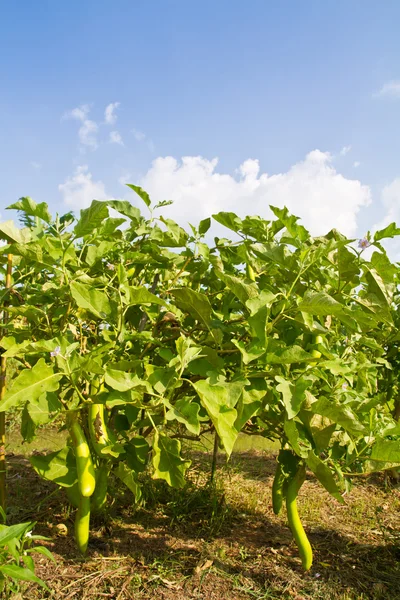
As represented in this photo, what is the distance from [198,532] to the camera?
7.85 ft

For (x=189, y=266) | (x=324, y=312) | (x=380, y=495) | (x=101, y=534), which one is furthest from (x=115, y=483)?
(x=380, y=495)

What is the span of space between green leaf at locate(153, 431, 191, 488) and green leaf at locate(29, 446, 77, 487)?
1.15ft

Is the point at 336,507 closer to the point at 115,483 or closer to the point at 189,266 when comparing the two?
the point at 115,483

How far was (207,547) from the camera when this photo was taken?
224 cm

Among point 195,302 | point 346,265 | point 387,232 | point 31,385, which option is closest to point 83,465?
point 31,385

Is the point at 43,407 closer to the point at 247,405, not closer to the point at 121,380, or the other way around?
the point at 121,380

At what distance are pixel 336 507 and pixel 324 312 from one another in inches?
80.3

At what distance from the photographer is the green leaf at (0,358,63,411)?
137 cm

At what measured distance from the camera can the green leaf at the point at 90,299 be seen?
5.09ft

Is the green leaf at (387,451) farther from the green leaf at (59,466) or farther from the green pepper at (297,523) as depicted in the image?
the green leaf at (59,466)

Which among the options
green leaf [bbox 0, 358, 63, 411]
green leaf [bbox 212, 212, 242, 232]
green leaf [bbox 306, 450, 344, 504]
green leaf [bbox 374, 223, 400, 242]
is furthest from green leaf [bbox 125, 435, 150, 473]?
green leaf [bbox 374, 223, 400, 242]

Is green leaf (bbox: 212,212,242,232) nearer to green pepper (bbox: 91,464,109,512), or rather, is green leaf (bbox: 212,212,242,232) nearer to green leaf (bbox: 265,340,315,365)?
green leaf (bbox: 265,340,315,365)

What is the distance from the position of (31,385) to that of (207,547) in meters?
1.31

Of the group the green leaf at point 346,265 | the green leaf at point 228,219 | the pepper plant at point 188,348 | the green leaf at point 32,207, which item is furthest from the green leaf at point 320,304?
the green leaf at point 32,207
